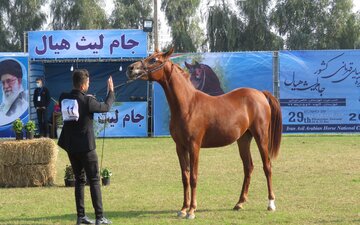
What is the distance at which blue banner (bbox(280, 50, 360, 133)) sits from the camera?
2248cm

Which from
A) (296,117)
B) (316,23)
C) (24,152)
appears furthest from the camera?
(316,23)

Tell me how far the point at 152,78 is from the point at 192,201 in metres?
1.74

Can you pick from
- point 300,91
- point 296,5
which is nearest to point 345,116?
point 300,91

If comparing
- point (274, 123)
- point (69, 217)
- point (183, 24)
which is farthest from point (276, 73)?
point (183, 24)

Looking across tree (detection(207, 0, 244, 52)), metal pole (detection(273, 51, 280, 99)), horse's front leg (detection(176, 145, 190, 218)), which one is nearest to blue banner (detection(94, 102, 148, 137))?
metal pole (detection(273, 51, 280, 99))

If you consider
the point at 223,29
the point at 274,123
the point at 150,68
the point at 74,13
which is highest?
the point at 74,13

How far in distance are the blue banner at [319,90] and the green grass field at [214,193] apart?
21.1ft

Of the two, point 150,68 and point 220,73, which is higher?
point 220,73

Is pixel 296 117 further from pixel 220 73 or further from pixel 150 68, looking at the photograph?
pixel 150 68

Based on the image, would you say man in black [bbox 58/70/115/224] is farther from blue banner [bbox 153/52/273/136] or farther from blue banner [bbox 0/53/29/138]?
blue banner [bbox 0/53/29/138]

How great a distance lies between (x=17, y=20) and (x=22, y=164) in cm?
3176

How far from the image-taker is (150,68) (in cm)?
817

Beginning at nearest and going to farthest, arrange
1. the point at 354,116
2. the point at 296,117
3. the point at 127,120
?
1. the point at 354,116
2. the point at 296,117
3. the point at 127,120

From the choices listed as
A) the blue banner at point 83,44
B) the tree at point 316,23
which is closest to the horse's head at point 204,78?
the blue banner at point 83,44
